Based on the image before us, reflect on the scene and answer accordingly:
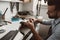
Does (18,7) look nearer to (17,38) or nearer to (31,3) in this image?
(31,3)

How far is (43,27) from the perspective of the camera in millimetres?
3213

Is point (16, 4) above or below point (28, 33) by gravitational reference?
above

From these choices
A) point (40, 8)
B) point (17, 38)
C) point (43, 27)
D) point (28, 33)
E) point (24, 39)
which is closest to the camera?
point (17, 38)

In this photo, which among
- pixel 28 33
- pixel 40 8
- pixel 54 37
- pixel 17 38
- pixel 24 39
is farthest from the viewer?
pixel 40 8

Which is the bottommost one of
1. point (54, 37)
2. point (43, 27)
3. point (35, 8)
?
point (43, 27)

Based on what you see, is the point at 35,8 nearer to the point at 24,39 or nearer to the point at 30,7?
the point at 30,7

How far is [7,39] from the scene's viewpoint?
1414 millimetres

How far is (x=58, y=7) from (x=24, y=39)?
0.63 metres

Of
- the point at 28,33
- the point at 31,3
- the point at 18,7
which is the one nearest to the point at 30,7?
the point at 31,3

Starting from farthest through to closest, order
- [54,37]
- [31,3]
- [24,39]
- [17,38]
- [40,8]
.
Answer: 1. [40,8]
2. [31,3]
3. [24,39]
4. [17,38]
5. [54,37]

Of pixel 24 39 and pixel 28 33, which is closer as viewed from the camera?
pixel 24 39

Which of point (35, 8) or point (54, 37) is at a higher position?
point (35, 8)

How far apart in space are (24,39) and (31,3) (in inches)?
84.0

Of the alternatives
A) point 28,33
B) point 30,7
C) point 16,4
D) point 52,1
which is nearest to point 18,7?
point 16,4
